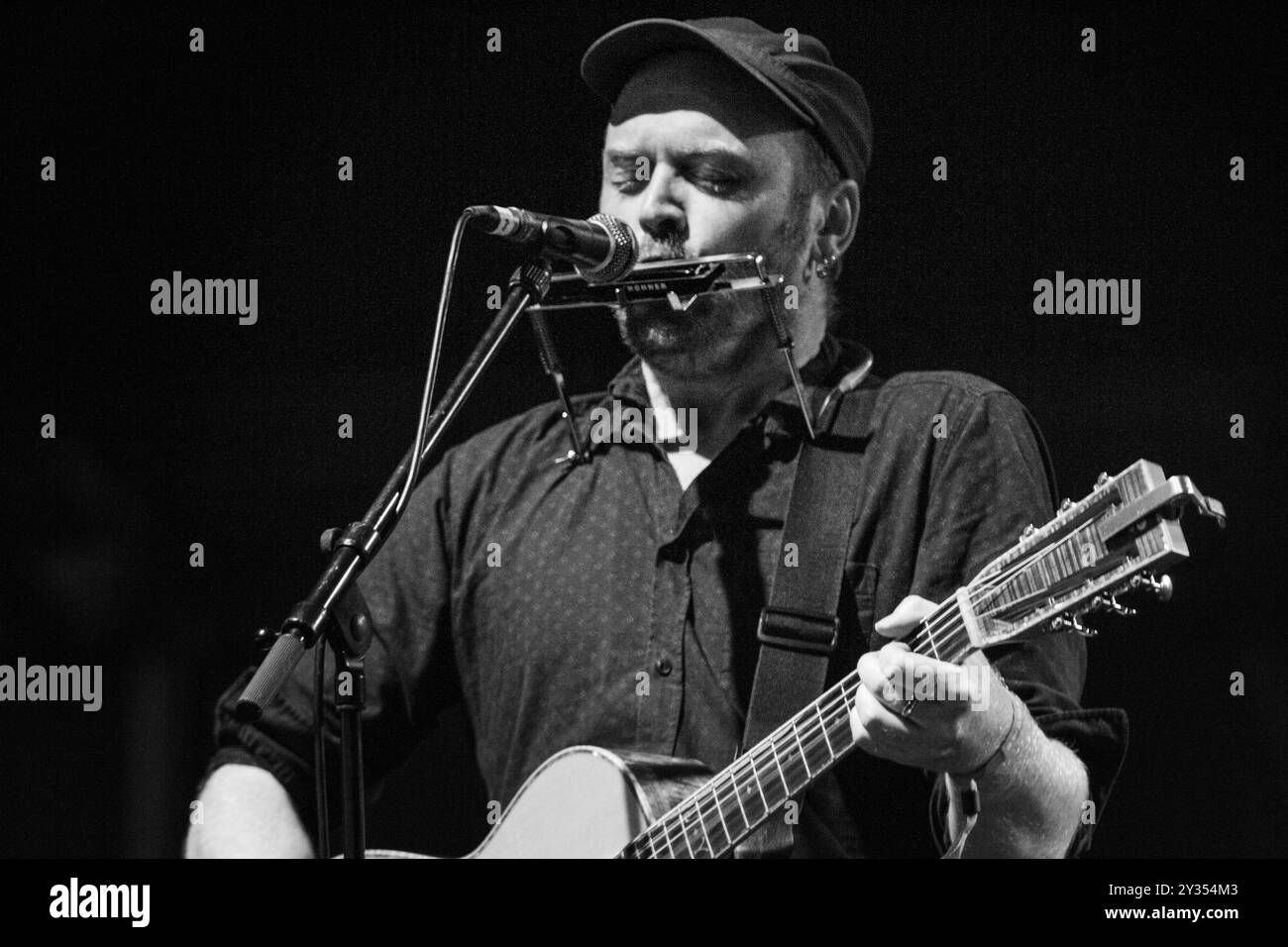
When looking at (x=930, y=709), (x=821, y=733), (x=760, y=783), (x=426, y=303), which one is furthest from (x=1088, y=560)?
(x=426, y=303)

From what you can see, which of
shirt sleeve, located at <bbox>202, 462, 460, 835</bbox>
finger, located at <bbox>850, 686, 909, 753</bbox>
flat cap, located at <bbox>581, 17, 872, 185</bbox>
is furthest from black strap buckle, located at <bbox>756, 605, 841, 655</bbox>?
flat cap, located at <bbox>581, 17, 872, 185</bbox>

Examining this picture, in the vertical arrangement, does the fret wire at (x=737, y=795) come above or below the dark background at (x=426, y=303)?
below

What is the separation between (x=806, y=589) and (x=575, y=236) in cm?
59

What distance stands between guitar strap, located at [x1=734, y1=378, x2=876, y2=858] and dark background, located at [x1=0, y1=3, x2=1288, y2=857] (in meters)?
0.20

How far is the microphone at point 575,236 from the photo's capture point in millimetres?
1867

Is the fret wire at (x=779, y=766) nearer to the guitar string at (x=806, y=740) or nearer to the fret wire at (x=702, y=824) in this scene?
the guitar string at (x=806, y=740)

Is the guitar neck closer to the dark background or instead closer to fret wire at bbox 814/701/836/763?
fret wire at bbox 814/701/836/763

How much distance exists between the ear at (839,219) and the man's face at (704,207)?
0.04 m

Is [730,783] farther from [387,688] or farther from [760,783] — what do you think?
[387,688]

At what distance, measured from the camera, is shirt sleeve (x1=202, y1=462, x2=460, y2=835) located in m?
2.36

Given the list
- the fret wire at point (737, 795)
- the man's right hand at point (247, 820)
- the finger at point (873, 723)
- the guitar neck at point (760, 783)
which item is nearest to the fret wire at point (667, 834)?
the guitar neck at point (760, 783)

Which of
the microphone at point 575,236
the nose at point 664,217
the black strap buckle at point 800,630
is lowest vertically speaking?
the black strap buckle at point 800,630

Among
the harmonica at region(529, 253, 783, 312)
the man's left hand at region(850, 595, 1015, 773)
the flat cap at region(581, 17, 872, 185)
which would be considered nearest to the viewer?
the man's left hand at region(850, 595, 1015, 773)
